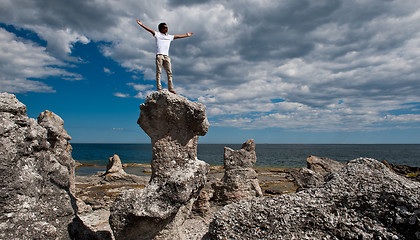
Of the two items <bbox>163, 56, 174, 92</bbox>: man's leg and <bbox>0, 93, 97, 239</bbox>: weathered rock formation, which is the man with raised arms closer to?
<bbox>163, 56, 174, 92</bbox>: man's leg

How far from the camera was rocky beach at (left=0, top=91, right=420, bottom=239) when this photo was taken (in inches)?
99.6

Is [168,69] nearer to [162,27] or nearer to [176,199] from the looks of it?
[162,27]

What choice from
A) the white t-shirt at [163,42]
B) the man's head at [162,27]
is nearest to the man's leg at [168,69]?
the white t-shirt at [163,42]

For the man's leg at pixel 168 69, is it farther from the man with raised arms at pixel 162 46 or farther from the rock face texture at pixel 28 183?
the rock face texture at pixel 28 183

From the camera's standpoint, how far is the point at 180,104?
5.70 m

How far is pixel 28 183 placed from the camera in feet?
13.9

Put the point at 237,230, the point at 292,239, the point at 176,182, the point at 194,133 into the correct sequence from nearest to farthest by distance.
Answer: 1. the point at 292,239
2. the point at 237,230
3. the point at 176,182
4. the point at 194,133

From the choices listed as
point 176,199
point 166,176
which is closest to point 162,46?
point 166,176

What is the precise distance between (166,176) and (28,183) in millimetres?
2393

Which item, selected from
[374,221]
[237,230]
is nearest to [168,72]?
[237,230]

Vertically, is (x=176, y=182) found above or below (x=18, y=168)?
below

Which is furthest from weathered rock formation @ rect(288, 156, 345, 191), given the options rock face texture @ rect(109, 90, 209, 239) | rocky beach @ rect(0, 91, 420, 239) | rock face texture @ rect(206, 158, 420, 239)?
rock face texture @ rect(206, 158, 420, 239)

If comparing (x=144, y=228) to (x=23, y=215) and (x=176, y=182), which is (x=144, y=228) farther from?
(x=23, y=215)

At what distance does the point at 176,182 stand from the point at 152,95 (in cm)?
220
